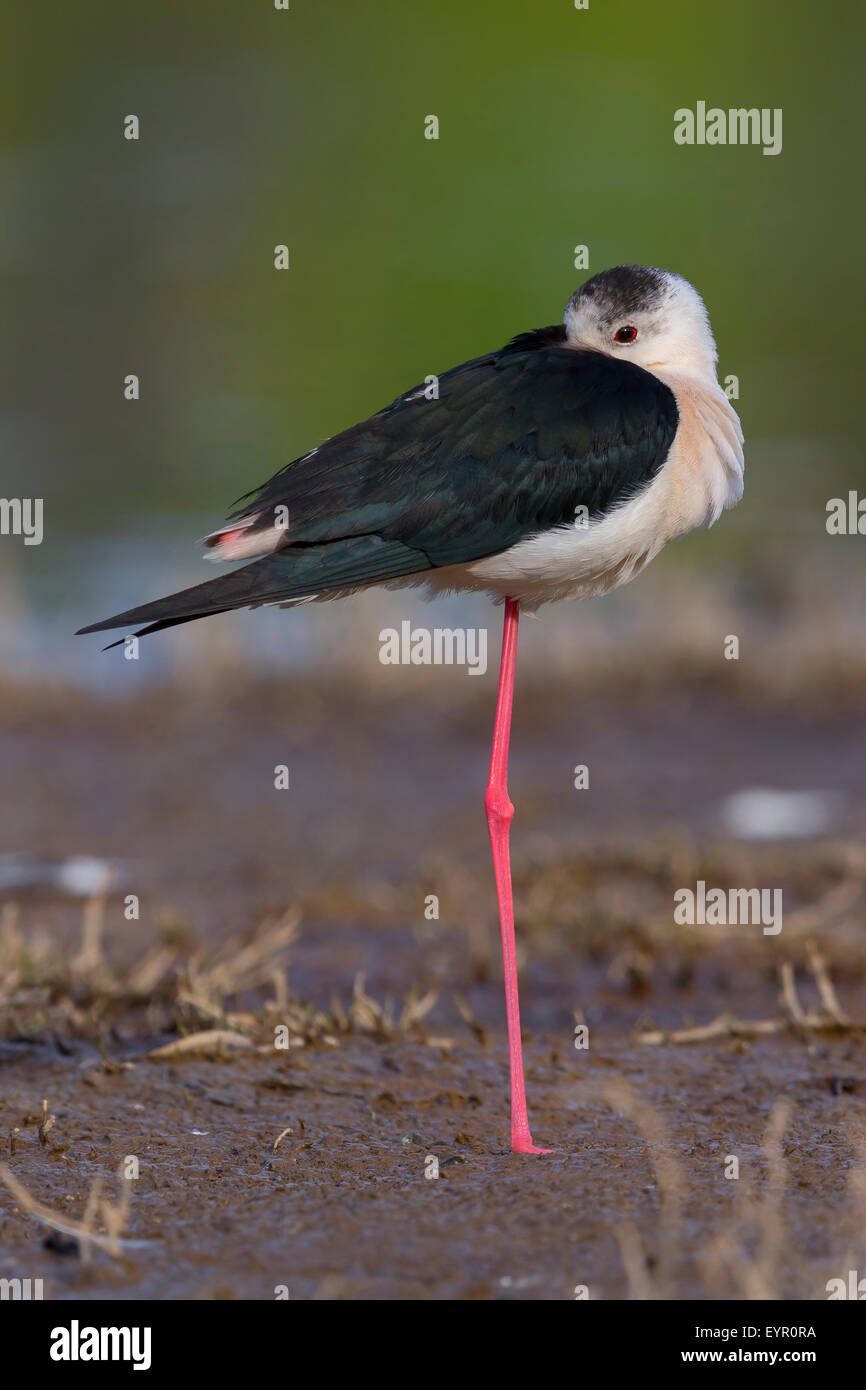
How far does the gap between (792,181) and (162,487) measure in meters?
11.3

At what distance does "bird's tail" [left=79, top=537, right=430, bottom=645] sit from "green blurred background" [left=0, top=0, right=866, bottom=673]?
9986 millimetres

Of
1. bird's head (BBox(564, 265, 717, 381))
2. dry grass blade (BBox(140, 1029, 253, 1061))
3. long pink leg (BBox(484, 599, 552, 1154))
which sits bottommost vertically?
dry grass blade (BBox(140, 1029, 253, 1061))

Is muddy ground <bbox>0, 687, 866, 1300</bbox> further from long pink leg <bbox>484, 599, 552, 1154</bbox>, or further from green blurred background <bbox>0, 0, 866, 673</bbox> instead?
green blurred background <bbox>0, 0, 866, 673</bbox>

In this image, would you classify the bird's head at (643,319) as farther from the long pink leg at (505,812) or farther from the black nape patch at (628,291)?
the long pink leg at (505,812)

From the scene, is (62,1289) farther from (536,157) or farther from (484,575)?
(536,157)

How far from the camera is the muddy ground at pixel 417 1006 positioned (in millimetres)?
3432

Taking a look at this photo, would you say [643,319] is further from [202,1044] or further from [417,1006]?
[202,1044]

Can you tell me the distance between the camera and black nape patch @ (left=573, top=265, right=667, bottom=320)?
454 cm

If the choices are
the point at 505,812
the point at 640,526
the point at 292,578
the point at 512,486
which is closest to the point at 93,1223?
the point at 292,578

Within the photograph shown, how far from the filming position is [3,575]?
37.7 ft

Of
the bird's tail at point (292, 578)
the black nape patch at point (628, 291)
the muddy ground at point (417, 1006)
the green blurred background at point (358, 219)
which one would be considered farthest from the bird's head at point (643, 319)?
the green blurred background at point (358, 219)

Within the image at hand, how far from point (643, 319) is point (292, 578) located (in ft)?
3.96

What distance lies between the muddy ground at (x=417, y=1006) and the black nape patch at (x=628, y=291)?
2.01 meters

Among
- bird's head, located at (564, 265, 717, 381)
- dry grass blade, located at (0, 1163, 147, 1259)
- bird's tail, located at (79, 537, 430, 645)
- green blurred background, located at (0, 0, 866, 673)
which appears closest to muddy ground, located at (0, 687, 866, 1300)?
dry grass blade, located at (0, 1163, 147, 1259)
